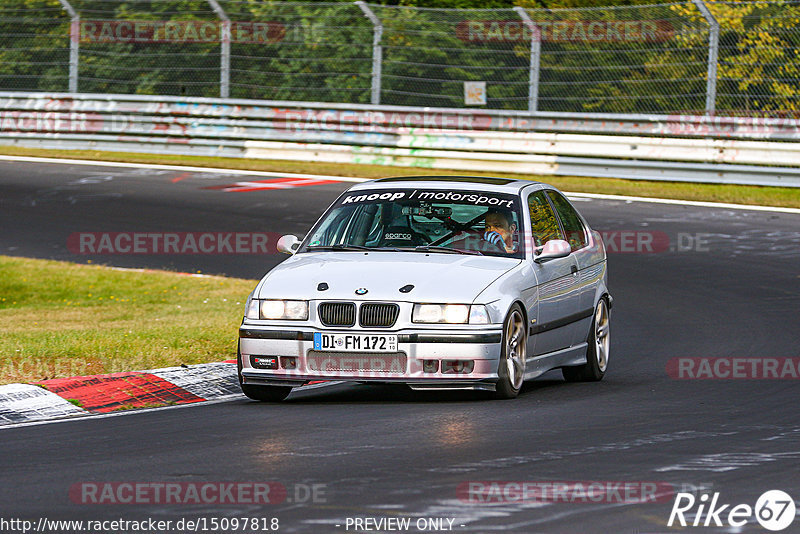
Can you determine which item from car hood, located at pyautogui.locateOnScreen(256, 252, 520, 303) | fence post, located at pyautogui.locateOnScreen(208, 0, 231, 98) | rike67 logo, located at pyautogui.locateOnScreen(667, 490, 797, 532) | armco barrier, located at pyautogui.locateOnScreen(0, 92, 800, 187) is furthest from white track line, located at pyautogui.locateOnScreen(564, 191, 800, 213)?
rike67 logo, located at pyautogui.locateOnScreen(667, 490, 797, 532)

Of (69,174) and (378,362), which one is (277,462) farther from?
(69,174)

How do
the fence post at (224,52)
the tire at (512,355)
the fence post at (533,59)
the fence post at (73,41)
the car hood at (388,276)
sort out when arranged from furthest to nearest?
the fence post at (73,41)
the fence post at (224,52)
the fence post at (533,59)
the tire at (512,355)
the car hood at (388,276)

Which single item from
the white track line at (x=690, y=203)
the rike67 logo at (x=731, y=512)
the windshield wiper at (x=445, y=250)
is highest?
the windshield wiper at (x=445, y=250)

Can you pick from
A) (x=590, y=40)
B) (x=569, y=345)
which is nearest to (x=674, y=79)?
(x=590, y=40)

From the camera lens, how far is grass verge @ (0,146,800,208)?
21.6 metres

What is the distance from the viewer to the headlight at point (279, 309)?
8867 millimetres

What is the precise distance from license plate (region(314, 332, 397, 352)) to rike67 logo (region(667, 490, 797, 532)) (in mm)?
2900

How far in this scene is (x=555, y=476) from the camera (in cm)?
650

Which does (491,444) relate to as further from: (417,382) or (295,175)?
(295,175)

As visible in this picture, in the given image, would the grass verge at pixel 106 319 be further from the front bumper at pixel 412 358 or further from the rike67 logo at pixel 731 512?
the rike67 logo at pixel 731 512

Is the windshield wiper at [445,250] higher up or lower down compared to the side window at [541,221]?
lower down

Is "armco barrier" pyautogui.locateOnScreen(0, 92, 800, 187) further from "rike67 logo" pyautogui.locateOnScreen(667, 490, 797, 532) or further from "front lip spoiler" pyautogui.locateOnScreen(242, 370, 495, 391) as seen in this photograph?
"rike67 logo" pyautogui.locateOnScreen(667, 490, 797, 532)

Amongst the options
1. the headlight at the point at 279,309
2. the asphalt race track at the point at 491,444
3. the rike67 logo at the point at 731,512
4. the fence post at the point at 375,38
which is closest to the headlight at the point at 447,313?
the asphalt race track at the point at 491,444

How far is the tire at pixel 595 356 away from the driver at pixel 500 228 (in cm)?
118
